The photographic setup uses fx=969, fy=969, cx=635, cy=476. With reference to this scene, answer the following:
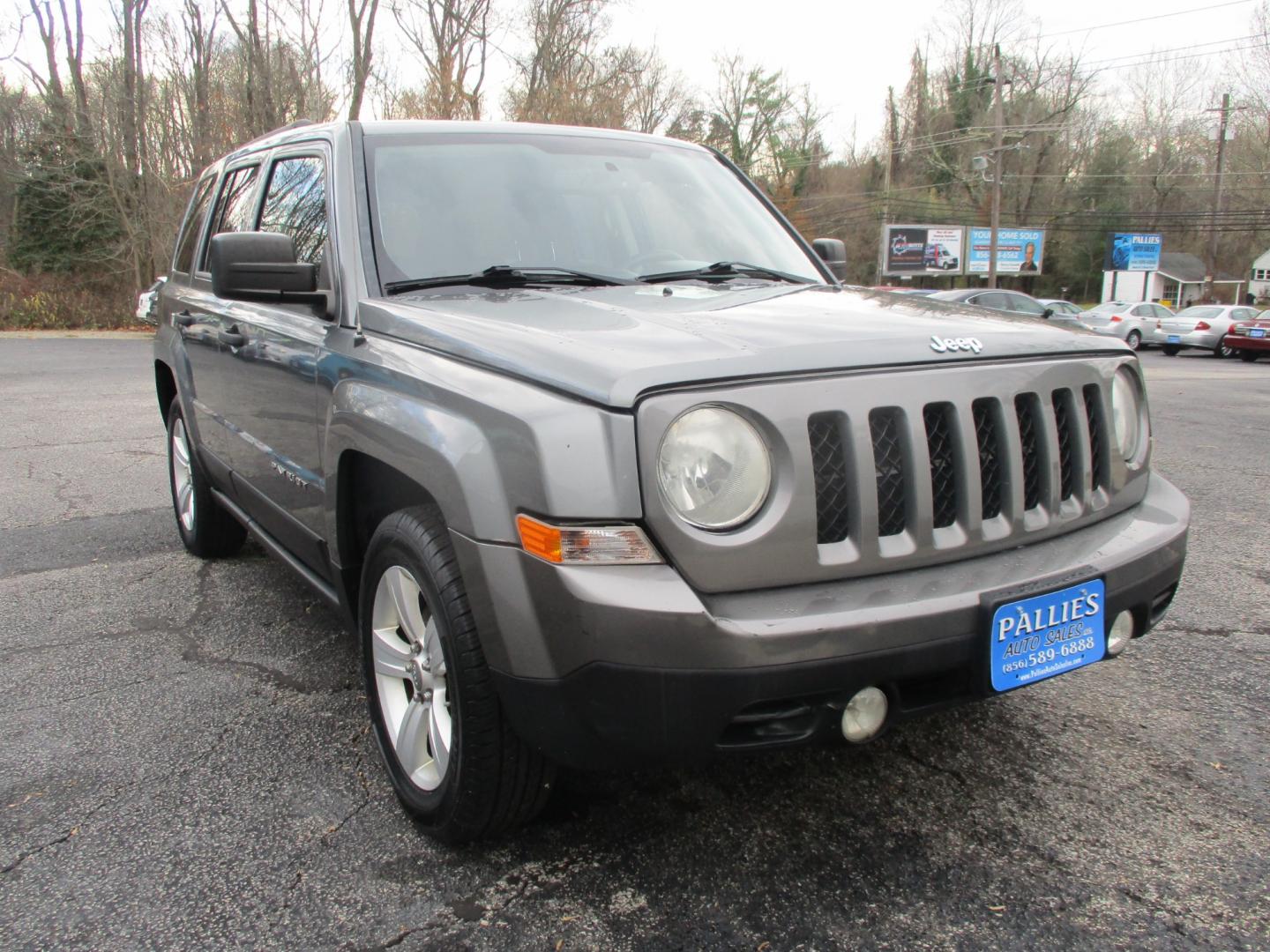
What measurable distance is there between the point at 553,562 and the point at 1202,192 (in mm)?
66131

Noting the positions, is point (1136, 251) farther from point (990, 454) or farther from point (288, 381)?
point (288, 381)

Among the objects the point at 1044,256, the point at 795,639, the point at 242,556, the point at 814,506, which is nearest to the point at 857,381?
the point at 814,506

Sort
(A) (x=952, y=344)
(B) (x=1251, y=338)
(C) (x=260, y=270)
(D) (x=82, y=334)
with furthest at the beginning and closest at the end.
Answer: (D) (x=82, y=334) < (B) (x=1251, y=338) < (C) (x=260, y=270) < (A) (x=952, y=344)

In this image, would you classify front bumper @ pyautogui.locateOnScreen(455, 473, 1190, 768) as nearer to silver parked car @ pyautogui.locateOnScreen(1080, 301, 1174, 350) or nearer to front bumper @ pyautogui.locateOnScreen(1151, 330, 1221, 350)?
front bumper @ pyautogui.locateOnScreen(1151, 330, 1221, 350)

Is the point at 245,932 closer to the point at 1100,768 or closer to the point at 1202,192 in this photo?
the point at 1100,768

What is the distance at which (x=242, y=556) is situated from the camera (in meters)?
4.84

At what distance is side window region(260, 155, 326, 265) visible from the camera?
308 cm

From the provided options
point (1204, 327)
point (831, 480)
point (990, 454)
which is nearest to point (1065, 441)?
point (990, 454)

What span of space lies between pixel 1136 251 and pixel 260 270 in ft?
201

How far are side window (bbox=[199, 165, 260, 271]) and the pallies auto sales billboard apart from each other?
4875cm

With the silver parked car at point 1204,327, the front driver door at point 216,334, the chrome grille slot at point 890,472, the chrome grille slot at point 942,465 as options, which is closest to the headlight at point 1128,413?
the chrome grille slot at point 942,465

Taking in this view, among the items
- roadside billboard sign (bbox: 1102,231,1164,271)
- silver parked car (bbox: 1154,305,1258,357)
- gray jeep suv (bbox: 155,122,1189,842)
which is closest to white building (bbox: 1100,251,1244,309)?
roadside billboard sign (bbox: 1102,231,1164,271)

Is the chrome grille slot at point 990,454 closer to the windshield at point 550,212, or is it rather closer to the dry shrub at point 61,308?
the windshield at point 550,212

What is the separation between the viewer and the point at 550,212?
10.2ft
